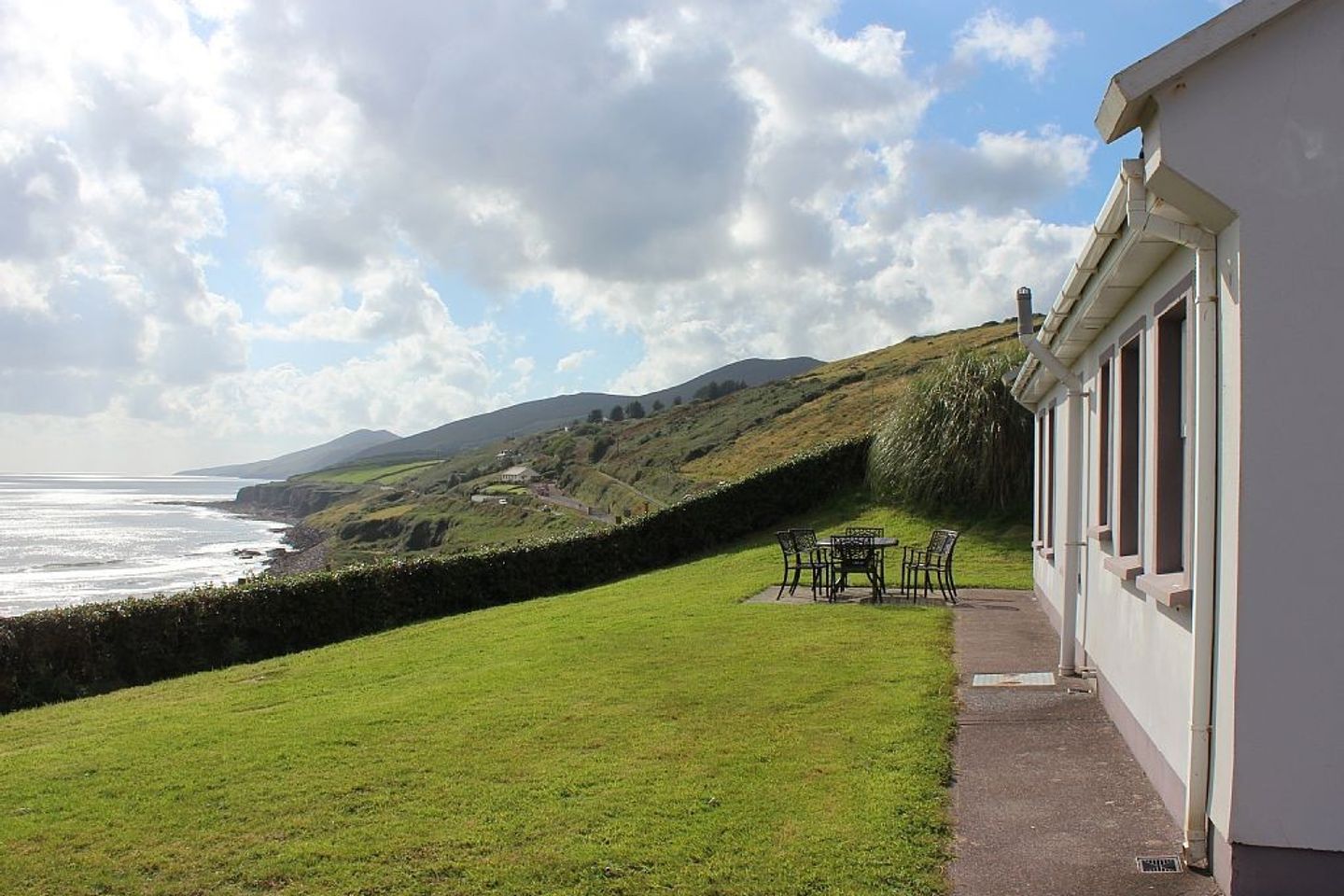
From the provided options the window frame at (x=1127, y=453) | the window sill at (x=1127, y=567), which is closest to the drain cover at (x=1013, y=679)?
the window sill at (x=1127, y=567)

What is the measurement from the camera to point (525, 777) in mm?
6070

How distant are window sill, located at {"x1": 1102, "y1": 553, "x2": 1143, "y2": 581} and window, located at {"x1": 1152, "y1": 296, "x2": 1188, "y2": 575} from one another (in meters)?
0.47

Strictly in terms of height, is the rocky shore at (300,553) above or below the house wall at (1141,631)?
below

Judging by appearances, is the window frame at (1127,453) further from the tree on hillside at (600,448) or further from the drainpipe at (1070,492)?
the tree on hillside at (600,448)

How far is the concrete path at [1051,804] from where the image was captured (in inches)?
175

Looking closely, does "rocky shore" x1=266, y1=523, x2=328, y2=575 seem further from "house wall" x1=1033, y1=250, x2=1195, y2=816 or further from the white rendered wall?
the white rendered wall

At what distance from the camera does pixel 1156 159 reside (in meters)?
4.05

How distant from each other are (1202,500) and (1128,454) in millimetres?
2576

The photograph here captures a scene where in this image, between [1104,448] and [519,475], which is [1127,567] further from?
[519,475]

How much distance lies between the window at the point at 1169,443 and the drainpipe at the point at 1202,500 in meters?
1.06

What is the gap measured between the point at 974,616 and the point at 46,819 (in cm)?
975

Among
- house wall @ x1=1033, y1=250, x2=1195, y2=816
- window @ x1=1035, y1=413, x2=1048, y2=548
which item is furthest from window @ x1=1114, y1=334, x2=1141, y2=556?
window @ x1=1035, y1=413, x2=1048, y2=548

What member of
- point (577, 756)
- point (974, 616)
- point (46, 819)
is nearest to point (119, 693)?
point (46, 819)

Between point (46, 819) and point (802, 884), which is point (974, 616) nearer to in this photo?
point (802, 884)
